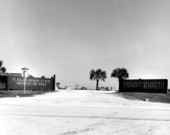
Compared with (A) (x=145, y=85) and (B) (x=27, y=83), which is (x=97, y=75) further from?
(A) (x=145, y=85)

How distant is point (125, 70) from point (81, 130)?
2700 inches

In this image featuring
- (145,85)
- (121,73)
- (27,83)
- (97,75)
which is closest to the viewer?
(145,85)

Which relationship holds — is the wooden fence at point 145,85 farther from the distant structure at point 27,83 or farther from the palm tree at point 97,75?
the palm tree at point 97,75

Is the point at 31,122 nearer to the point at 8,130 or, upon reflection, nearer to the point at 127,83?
the point at 8,130

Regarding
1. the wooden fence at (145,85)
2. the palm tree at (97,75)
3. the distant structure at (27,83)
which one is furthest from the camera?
the palm tree at (97,75)

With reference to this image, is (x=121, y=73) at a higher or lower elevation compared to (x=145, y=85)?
higher

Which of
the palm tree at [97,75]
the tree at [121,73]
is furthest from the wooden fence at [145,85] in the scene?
the palm tree at [97,75]

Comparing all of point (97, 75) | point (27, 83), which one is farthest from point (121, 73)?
point (27, 83)

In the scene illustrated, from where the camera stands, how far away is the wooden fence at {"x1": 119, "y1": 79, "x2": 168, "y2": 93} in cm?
2647

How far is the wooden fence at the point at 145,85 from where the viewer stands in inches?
1042

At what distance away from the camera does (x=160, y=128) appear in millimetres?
6555

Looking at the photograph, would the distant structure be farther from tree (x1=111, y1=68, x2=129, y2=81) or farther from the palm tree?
the palm tree

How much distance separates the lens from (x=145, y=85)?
2741 centimetres

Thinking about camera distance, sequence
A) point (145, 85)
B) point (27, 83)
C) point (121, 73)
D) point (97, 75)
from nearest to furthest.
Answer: point (145, 85) < point (27, 83) < point (121, 73) < point (97, 75)
